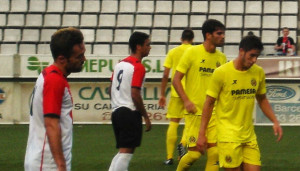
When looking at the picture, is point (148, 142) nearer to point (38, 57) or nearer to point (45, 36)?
point (38, 57)

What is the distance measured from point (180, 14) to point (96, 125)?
296 inches

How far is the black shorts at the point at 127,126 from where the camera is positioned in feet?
26.3

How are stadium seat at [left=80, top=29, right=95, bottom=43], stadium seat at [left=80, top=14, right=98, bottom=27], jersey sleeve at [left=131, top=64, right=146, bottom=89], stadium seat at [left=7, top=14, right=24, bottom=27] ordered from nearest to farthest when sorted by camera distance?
jersey sleeve at [left=131, top=64, right=146, bottom=89] < stadium seat at [left=80, top=29, right=95, bottom=43] < stadium seat at [left=80, top=14, right=98, bottom=27] < stadium seat at [left=7, top=14, right=24, bottom=27]

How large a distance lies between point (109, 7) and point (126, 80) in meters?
14.8

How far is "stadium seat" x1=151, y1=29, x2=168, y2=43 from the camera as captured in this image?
2164 cm

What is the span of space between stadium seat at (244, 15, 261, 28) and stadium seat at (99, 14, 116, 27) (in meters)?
3.88

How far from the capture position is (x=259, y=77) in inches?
276

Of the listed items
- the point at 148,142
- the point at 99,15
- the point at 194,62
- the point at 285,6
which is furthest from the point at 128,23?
the point at 194,62

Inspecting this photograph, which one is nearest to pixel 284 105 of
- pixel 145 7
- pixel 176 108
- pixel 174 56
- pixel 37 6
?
pixel 174 56

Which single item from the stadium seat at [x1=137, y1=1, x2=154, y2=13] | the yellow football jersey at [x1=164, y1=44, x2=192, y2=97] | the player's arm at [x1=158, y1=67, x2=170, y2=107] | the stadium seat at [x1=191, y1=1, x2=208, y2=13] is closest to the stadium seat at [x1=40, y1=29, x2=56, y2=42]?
the stadium seat at [x1=137, y1=1, x2=154, y2=13]

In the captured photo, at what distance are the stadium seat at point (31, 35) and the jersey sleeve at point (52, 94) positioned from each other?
700 inches

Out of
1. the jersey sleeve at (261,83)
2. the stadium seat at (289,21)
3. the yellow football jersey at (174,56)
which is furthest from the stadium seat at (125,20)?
the jersey sleeve at (261,83)

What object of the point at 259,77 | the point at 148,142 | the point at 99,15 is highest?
the point at 99,15

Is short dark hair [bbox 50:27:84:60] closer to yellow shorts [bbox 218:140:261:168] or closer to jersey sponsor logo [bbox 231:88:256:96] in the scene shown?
jersey sponsor logo [bbox 231:88:256:96]
